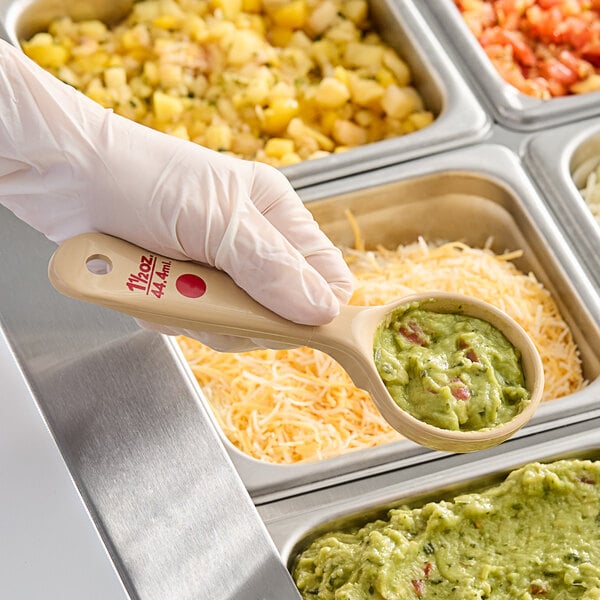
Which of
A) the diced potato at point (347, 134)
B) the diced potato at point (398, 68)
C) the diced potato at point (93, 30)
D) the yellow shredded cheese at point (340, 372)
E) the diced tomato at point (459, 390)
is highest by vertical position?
the diced potato at point (398, 68)

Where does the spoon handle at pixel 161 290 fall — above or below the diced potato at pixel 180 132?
above

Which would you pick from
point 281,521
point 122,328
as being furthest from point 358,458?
point 122,328

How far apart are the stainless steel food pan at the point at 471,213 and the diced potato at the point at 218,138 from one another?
0.40 meters

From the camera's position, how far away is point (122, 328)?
2096 mm

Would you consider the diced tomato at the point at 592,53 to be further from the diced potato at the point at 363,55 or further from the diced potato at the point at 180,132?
the diced potato at the point at 180,132

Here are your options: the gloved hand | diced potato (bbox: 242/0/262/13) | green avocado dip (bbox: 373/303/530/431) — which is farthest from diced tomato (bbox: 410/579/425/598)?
diced potato (bbox: 242/0/262/13)

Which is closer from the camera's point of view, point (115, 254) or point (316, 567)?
point (115, 254)

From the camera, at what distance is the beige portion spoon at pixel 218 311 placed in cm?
173

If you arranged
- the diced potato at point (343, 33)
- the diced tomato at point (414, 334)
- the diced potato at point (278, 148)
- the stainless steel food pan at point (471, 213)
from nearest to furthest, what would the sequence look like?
the diced tomato at point (414, 334) → the stainless steel food pan at point (471, 213) → the diced potato at point (278, 148) → the diced potato at point (343, 33)

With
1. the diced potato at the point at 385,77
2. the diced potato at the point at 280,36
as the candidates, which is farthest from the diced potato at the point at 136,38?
the diced potato at the point at 385,77

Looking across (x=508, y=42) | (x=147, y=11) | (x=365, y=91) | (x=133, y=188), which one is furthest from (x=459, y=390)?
(x=147, y=11)

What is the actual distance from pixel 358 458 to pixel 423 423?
35 centimetres

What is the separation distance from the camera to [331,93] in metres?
2.97

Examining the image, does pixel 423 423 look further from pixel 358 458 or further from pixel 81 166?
pixel 81 166
